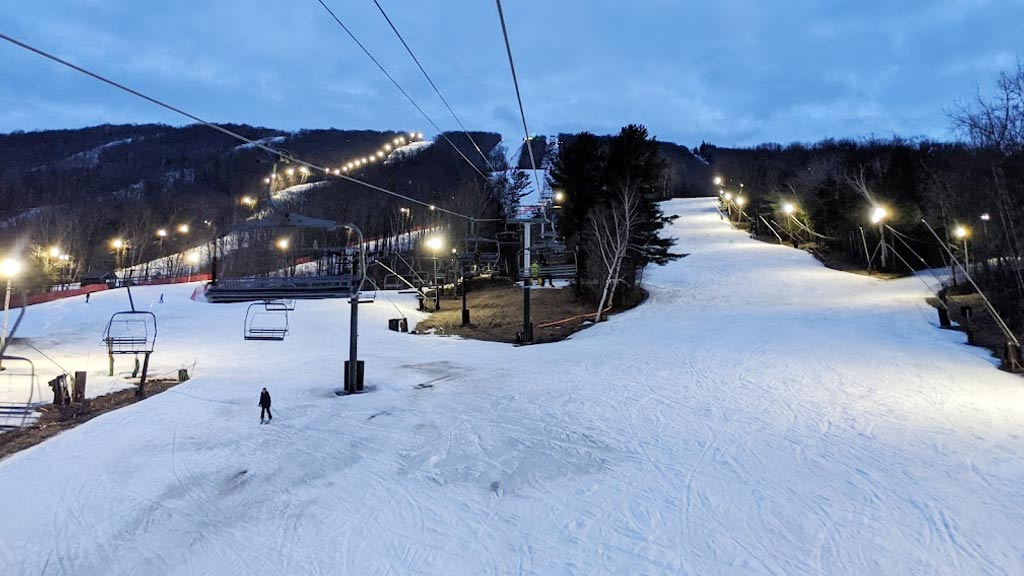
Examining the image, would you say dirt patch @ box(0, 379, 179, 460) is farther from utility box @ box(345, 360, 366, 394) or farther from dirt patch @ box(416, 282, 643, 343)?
dirt patch @ box(416, 282, 643, 343)

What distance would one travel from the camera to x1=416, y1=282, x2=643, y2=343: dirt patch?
2558 centimetres

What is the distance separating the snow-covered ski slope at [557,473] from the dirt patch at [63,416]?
0.84m

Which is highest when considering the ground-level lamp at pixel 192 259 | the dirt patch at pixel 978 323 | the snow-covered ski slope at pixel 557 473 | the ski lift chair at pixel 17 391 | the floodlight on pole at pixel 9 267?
the ground-level lamp at pixel 192 259

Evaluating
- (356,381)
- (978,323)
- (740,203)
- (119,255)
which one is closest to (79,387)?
(356,381)

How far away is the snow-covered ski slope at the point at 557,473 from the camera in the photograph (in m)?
5.36

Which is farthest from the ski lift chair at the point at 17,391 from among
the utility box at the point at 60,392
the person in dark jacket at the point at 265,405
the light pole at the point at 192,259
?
the light pole at the point at 192,259

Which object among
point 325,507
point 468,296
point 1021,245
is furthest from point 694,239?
point 325,507

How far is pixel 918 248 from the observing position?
36656 mm

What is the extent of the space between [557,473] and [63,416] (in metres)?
12.8

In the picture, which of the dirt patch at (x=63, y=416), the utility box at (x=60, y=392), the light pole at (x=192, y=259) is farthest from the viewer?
the light pole at (x=192, y=259)

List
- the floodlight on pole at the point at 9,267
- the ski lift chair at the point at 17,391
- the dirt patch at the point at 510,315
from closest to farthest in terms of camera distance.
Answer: the ski lift chair at the point at 17,391, the floodlight on pole at the point at 9,267, the dirt patch at the point at 510,315

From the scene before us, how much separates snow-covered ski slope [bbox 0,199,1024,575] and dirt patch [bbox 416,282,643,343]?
9.66 meters

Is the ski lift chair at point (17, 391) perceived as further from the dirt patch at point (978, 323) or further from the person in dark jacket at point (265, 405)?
the dirt patch at point (978, 323)

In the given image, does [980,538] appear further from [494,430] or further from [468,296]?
[468,296]
